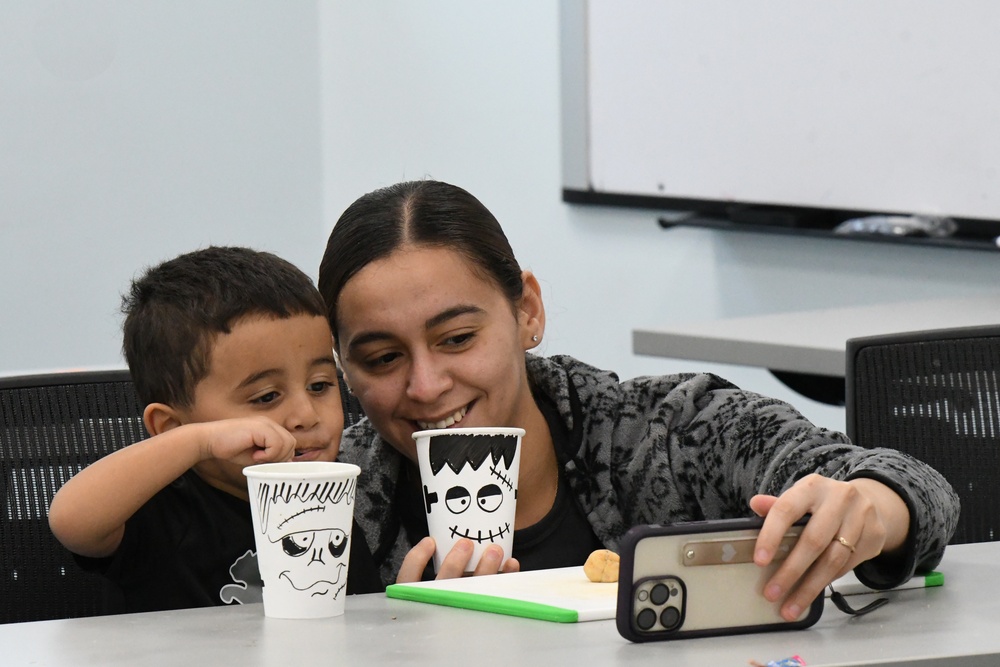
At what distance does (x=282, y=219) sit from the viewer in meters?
5.46

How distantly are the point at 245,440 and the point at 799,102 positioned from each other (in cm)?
294

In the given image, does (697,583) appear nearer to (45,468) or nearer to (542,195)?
(45,468)

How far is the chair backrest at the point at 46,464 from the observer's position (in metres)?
1.60

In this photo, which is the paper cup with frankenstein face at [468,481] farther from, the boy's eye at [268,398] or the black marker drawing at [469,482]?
the boy's eye at [268,398]

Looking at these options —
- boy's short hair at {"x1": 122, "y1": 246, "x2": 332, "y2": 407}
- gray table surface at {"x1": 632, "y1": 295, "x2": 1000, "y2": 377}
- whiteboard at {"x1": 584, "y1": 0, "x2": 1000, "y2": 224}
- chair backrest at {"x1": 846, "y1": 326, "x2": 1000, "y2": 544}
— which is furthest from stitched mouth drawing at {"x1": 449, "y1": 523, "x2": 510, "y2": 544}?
whiteboard at {"x1": 584, "y1": 0, "x2": 1000, "y2": 224}

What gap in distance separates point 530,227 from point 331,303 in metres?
3.22

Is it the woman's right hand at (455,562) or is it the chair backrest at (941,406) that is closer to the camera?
the woman's right hand at (455,562)

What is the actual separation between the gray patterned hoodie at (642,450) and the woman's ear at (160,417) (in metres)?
0.24

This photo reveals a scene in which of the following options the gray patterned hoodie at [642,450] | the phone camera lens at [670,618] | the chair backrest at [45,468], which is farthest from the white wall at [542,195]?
the phone camera lens at [670,618]

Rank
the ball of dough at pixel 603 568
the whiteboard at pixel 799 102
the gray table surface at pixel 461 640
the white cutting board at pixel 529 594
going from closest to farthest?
1. the gray table surface at pixel 461 640
2. the white cutting board at pixel 529 594
3. the ball of dough at pixel 603 568
4. the whiteboard at pixel 799 102

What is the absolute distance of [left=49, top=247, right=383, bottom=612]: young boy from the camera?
4.40ft

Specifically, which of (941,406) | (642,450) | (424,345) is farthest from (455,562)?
(941,406)

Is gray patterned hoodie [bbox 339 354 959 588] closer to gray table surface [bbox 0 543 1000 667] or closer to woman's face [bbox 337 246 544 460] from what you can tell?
woman's face [bbox 337 246 544 460]

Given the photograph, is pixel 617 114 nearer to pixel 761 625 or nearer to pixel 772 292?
pixel 772 292
